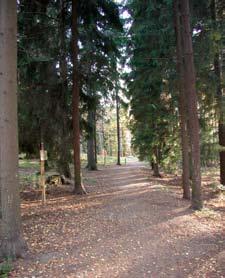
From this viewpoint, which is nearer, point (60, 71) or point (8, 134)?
point (8, 134)

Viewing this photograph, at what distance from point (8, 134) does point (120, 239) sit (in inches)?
113

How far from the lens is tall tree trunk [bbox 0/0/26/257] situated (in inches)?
195

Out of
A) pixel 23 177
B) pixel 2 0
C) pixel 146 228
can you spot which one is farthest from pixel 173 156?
pixel 2 0

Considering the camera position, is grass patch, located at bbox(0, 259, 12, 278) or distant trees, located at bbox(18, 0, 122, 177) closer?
grass patch, located at bbox(0, 259, 12, 278)

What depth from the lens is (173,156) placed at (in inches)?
665

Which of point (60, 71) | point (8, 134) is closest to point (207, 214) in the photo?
point (8, 134)

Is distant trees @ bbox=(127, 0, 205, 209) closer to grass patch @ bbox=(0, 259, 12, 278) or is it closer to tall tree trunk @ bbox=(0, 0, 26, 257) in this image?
tall tree trunk @ bbox=(0, 0, 26, 257)

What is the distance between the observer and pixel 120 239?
5.91 m

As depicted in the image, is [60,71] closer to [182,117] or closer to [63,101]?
[63,101]

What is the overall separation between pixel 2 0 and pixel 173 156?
44.0 feet

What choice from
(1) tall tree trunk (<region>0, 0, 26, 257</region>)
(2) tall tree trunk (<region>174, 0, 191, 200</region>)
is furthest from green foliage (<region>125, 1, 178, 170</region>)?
(1) tall tree trunk (<region>0, 0, 26, 257</region>)

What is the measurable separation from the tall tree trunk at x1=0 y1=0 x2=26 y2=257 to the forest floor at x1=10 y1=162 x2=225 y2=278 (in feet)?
1.37

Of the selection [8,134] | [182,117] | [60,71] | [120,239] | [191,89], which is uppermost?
[60,71]

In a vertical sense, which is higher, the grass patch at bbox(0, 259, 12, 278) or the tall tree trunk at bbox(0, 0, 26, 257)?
the tall tree trunk at bbox(0, 0, 26, 257)
